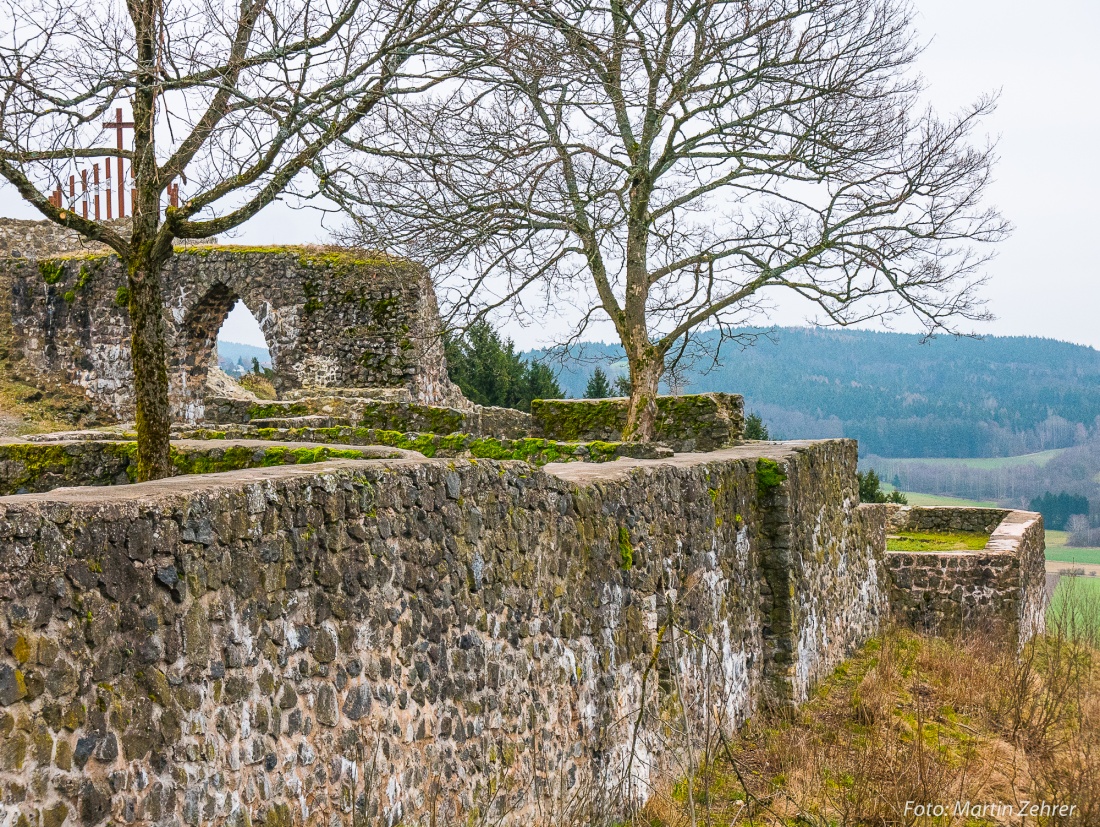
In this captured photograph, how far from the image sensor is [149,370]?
6.58 meters

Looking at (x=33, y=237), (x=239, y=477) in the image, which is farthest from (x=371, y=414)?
(x=33, y=237)

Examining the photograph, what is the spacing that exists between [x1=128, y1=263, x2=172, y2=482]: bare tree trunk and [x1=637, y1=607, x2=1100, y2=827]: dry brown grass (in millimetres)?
3689

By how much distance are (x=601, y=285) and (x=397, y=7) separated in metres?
9.57

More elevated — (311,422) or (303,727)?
(311,422)

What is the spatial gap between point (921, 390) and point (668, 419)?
128m

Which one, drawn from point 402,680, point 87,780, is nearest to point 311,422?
point 402,680

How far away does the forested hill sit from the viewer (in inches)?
4638

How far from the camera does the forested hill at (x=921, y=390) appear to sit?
117812 mm

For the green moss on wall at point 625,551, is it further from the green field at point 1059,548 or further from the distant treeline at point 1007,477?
the distant treeline at point 1007,477

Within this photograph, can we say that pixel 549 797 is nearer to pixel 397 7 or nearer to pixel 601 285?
pixel 397 7

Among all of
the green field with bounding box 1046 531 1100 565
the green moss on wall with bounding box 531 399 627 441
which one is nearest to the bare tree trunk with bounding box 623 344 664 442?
the green moss on wall with bounding box 531 399 627 441

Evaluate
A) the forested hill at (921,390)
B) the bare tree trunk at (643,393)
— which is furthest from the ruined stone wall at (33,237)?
the forested hill at (921,390)

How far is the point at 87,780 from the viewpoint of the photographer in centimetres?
333

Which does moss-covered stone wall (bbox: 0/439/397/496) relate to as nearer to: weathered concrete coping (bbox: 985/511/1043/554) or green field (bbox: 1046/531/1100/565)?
weathered concrete coping (bbox: 985/511/1043/554)
